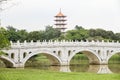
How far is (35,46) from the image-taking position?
149 ft

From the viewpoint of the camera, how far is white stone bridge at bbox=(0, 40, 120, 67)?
143 feet

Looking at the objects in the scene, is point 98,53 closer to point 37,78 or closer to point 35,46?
point 35,46

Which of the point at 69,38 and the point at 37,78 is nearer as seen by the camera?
the point at 37,78

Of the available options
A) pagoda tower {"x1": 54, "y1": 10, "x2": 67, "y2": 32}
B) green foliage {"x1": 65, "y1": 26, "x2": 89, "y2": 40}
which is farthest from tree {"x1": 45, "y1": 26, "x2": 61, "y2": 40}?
pagoda tower {"x1": 54, "y1": 10, "x2": 67, "y2": 32}

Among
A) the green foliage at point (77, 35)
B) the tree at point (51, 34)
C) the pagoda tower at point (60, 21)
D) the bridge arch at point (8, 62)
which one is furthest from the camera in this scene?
the pagoda tower at point (60, 21)

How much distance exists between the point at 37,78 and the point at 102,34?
55586 millimetres

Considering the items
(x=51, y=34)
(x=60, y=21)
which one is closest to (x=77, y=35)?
(x=51, y=34)

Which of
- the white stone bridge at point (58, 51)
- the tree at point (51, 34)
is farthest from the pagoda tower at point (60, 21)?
the white stone bridge at point (58, 51)

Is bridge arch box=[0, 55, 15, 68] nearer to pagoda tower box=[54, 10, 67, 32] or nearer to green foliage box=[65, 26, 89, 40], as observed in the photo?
green foliage box=[65, 26, 89, 40]

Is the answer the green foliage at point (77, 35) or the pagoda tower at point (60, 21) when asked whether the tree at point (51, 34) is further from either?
the pagoda tower at point (60, 21)

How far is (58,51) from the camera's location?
163ft

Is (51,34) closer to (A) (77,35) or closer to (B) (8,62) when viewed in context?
(A) (77,35)

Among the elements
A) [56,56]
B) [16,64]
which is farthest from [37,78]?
[56,56]

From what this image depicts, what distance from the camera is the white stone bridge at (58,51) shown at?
43.5 m
